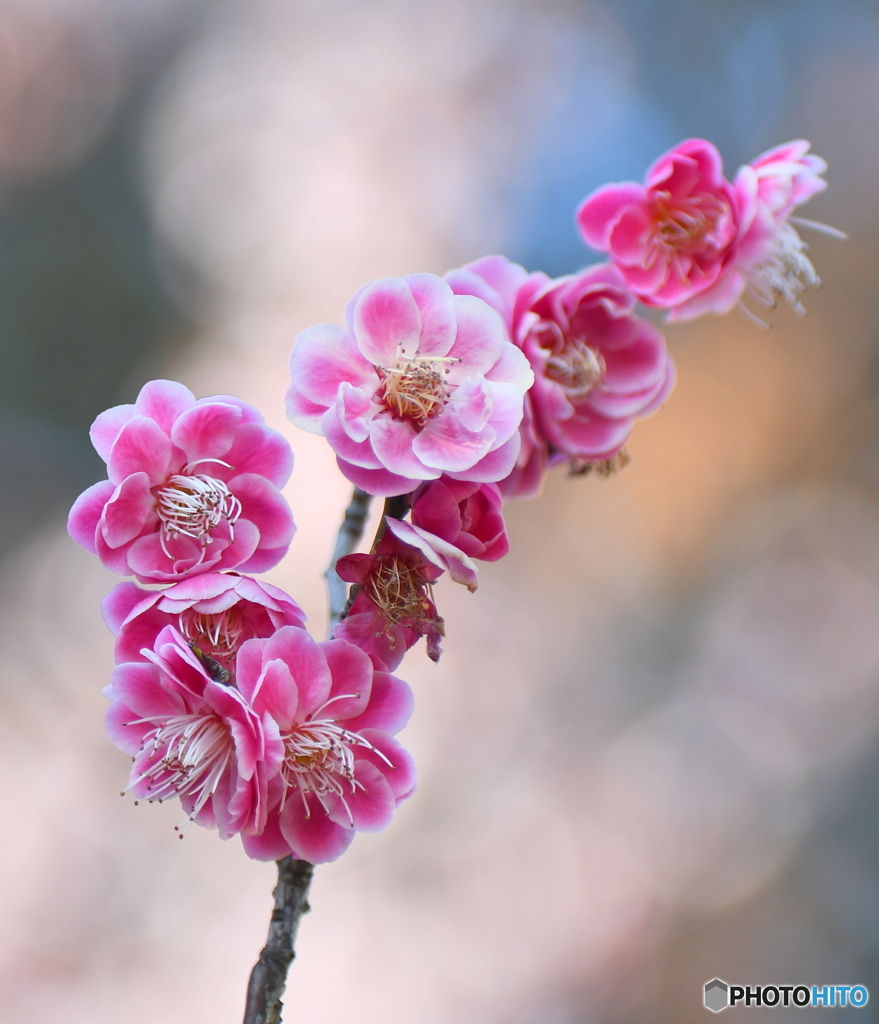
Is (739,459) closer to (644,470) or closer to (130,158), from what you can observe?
(644,470)

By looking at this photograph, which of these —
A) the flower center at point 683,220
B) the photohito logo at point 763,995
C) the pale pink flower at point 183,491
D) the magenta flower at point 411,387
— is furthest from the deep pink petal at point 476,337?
the photohito logo at point 763,995

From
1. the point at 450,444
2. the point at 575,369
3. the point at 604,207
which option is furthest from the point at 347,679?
the point at 604,207

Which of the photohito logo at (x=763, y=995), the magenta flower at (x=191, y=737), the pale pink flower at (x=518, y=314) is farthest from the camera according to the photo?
the photohito logo at (x=763, y=995)

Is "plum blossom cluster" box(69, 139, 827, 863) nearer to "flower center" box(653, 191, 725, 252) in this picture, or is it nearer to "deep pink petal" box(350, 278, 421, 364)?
"deep pink petal" box(350, 278, 421, 364)

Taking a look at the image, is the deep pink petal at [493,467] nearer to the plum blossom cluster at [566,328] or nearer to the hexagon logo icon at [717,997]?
the plum blossom cluster at [566,328]

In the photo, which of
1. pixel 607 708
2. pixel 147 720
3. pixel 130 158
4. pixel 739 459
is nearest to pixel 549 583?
pixel 607 708

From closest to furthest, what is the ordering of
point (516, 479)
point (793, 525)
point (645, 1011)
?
point (516, 479), point (645, 1011), point (793, 525)
